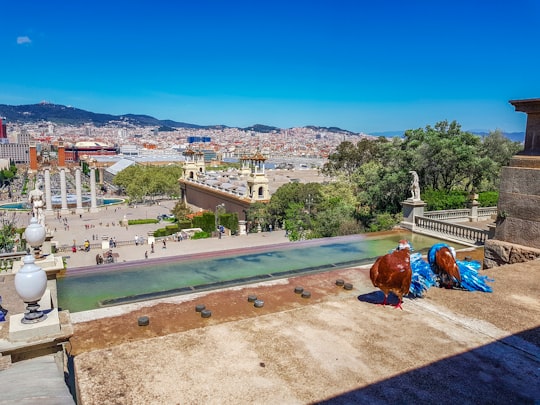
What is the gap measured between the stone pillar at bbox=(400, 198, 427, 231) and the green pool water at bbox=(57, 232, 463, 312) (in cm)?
177

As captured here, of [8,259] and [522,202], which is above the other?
[522,202]

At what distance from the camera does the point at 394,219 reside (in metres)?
20.8

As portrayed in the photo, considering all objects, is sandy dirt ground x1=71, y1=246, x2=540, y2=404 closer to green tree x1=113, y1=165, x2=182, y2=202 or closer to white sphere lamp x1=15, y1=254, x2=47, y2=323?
white sphere lamp x1=15, y1=254, x2=47, y2=323

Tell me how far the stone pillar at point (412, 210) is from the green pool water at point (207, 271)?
69.8 inches

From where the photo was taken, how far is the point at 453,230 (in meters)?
14.7

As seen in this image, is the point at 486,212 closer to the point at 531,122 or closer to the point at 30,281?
the point at 531,122

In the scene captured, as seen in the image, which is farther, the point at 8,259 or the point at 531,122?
the point at 8,259

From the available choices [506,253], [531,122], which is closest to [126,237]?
[506,253]

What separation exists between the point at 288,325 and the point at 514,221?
19.4 feet

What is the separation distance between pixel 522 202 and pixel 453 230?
21.6ft

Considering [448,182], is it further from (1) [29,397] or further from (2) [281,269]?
(1) [29,397]

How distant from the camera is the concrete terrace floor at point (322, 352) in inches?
150

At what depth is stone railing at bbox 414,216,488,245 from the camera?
13.7 metres

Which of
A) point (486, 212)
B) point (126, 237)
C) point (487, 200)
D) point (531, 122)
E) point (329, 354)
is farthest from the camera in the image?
point (126, 237)
